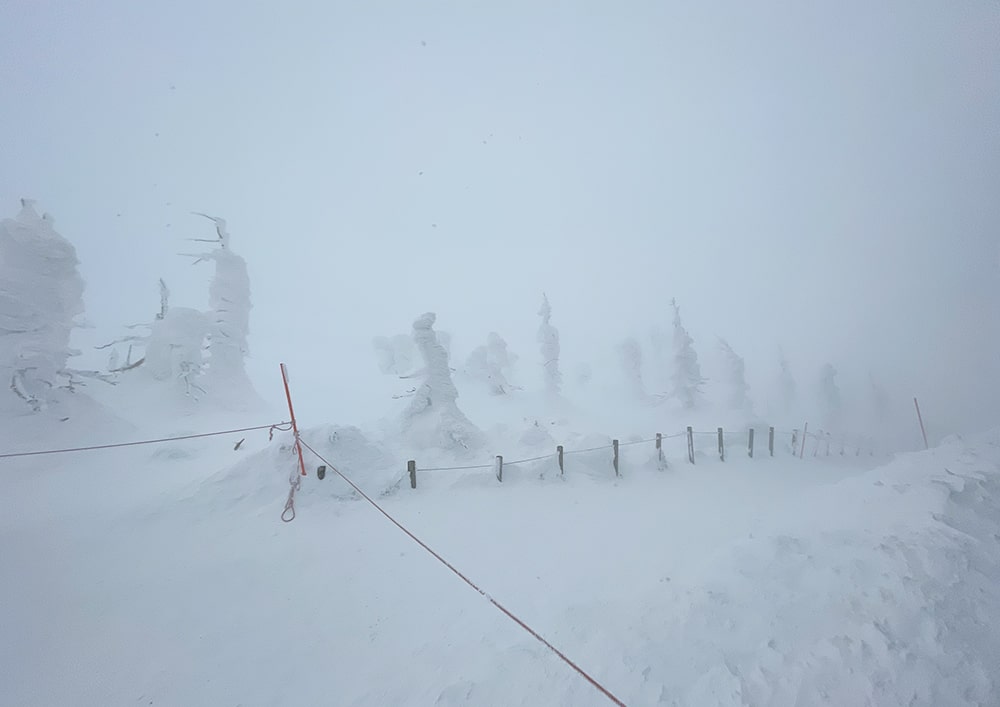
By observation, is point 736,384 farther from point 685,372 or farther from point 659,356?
point 659,356

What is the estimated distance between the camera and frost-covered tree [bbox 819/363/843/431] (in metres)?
40.3

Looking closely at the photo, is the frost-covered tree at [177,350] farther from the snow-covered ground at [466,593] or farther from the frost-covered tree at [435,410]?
the frost-covered tree at [435,410]

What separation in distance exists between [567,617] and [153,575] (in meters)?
7.30

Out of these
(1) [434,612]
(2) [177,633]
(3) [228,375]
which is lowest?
(1) [434,612]

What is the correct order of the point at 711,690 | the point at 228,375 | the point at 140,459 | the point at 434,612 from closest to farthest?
1. the point at 711,690
2. the point at 434,612
3. the point at 140,459
4. the point at 228,375

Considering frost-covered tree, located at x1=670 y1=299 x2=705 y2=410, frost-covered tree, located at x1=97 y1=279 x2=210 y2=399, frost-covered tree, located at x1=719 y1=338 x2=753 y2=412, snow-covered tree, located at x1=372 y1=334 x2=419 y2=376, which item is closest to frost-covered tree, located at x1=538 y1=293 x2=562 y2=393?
frost-covered tree, located at x1=670 y1=299 x2=705 y2=410

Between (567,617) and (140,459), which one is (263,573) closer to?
(567,617)

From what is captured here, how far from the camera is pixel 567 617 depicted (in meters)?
5.47

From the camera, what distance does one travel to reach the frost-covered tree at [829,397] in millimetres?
40269

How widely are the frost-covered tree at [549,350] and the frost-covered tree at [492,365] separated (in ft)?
13.3

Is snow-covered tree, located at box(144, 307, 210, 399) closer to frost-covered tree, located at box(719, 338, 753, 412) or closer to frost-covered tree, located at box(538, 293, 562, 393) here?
frost-covered tree, located at box(538, 293, 562, 393)

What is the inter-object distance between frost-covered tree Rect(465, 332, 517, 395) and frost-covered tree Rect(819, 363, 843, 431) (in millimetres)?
35947

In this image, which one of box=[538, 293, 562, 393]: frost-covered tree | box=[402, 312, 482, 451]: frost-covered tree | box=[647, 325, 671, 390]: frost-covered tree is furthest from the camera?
box=[647, 325, 671, 390]: frost-covered tree

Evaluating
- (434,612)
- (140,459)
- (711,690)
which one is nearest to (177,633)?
(434,612)
